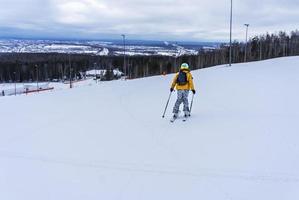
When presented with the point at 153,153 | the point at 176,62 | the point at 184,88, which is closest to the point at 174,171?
the point at 153,153

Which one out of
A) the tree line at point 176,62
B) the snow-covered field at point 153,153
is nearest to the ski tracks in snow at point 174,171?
the snow-covered field at point 153,153

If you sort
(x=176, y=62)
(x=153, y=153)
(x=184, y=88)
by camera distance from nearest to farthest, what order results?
(x=153, y=153)
(x=184, y=88)
(x=176, y=62)

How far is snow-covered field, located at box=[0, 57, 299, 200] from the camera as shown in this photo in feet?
19.2

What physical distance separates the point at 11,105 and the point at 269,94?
11904 mm

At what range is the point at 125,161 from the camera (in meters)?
7.39

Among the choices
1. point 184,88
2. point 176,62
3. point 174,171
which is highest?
point 176,62

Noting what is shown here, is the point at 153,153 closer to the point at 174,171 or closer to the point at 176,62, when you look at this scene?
the point at 174,171

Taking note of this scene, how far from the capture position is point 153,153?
25.8 ft

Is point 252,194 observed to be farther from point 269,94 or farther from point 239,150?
point 269,94

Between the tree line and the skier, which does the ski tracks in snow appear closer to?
the skier

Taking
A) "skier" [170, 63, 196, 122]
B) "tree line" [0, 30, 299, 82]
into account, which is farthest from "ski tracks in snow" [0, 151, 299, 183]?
"tree line" [0, 30, 299, 82]

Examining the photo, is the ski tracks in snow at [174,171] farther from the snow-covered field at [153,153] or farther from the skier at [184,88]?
the skier at [184,88]

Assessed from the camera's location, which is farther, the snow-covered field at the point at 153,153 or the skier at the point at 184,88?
the skier at the point at 184,88

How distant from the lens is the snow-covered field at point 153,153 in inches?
230
